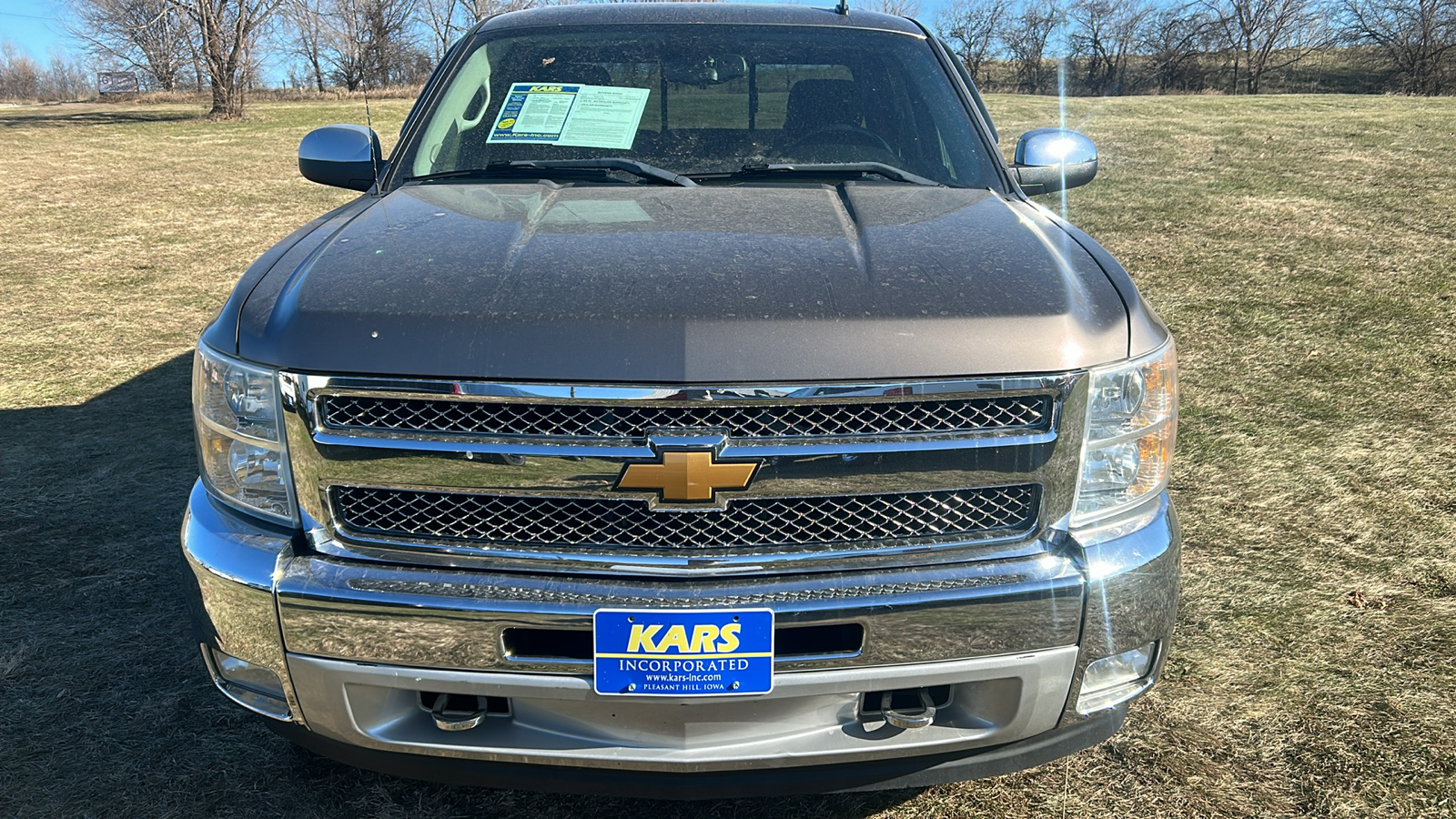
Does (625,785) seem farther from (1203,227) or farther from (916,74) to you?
(1203,227)

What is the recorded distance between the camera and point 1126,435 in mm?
2041

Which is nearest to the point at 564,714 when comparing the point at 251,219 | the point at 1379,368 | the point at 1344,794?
the point at 1344,794

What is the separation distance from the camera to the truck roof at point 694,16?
11.2 feet

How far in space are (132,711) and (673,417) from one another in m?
2.02

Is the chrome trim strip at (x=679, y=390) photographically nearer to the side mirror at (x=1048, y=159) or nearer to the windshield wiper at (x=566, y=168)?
the windshield wiper at (x=566, y=168)

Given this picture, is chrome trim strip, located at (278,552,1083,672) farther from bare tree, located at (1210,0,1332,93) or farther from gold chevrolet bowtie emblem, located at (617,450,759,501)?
bare tree, located at (1210,0,1332,93)

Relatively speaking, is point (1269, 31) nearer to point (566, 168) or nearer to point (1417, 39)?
point (1417, 39)

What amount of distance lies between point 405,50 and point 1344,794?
135ft

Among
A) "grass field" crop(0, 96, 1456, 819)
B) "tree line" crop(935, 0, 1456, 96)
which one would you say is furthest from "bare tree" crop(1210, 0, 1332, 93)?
"grass field" crop(0, 96, 1456, 819)

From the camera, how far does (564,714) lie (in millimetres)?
1960

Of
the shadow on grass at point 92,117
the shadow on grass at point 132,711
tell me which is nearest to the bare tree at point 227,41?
the shadow on grass at point 92,117

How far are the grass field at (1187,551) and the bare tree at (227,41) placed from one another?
15.8 metres

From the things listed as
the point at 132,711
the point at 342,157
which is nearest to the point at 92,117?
the point at 342,157

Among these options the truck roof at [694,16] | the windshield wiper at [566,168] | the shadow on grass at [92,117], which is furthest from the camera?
the shadow on grass at [92,117]
